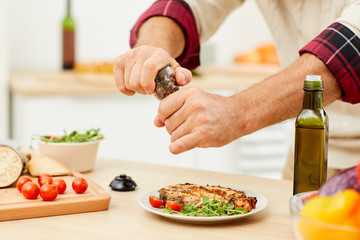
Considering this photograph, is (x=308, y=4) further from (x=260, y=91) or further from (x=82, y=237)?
(x=82, y=237)

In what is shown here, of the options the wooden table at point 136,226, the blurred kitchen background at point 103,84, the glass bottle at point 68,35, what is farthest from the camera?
the glass bottle at point 68,35

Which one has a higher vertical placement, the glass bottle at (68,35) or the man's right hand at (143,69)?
the glass bottle at (68,35)

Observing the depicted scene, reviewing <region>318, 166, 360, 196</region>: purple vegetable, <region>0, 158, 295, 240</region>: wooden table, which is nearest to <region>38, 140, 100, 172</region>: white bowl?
<region>0, 158, 295, 240</region>: wooden table

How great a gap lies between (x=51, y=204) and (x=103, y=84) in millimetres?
1936

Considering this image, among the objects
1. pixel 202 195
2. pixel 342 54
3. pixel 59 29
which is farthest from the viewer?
pixel 59 29

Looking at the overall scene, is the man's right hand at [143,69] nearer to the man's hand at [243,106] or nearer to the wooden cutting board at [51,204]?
the man's hand at [243,106]

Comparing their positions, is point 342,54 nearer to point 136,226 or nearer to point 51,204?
point 136,226

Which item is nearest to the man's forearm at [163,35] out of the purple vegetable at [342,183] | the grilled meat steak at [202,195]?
the grilled meat steak at [202,195]

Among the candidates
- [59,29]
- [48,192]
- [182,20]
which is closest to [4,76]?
[59,29]

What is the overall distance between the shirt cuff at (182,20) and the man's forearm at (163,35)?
0.02 metres

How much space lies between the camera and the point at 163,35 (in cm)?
159

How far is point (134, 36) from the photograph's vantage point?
1702 millimetres

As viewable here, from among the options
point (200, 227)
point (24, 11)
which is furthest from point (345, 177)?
point (24, 11)

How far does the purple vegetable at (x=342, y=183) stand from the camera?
0.72 metres
